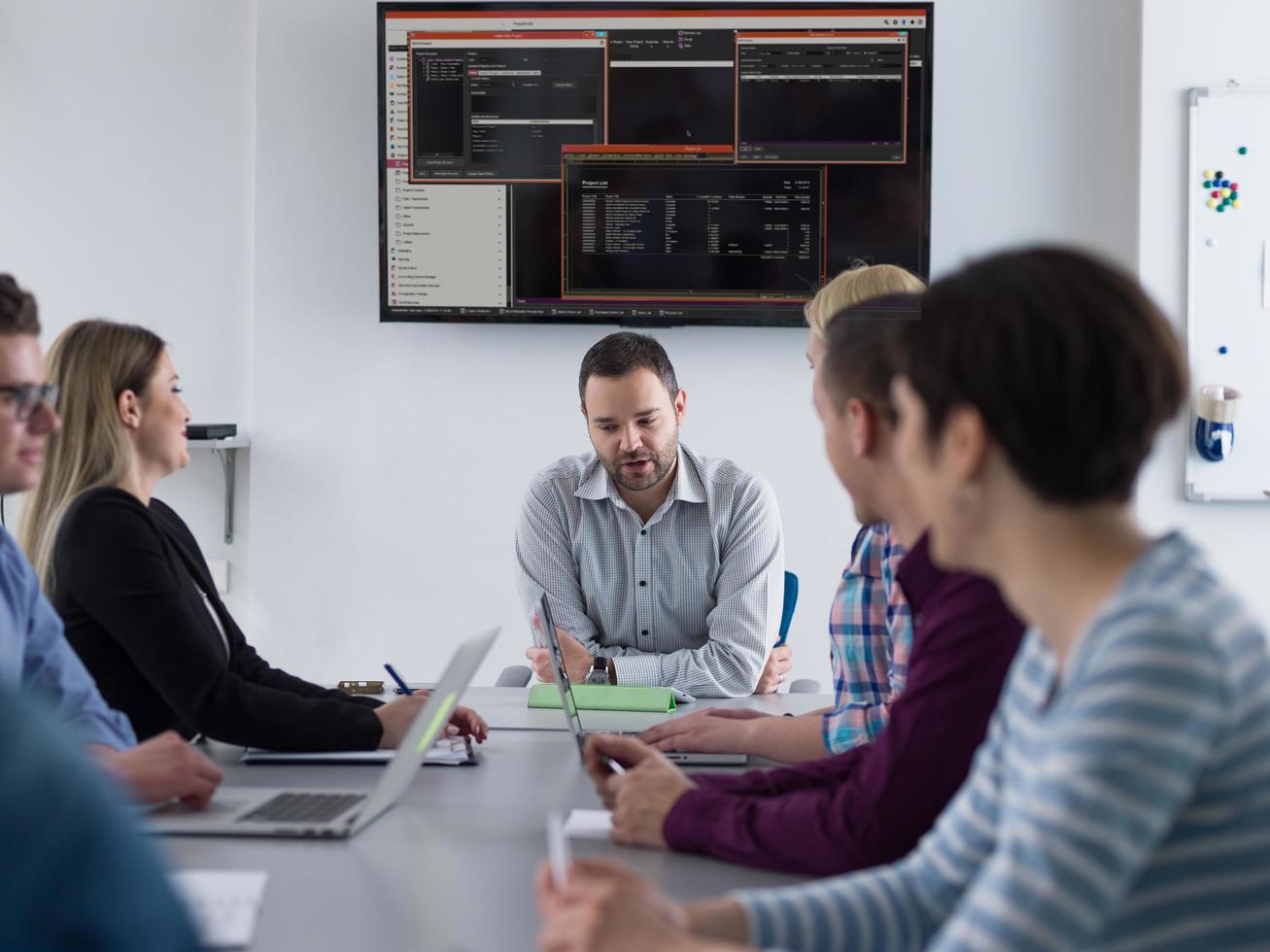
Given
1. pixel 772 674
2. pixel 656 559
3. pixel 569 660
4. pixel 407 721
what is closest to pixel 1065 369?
pixel 407 721

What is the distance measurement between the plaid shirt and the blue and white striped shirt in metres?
0.96

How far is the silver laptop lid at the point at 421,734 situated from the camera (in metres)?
1.56

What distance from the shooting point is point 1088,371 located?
0.86 metres

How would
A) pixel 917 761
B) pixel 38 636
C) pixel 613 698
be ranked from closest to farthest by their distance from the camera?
pixel 917 761 < pixel 38 636 < pixel 613 698

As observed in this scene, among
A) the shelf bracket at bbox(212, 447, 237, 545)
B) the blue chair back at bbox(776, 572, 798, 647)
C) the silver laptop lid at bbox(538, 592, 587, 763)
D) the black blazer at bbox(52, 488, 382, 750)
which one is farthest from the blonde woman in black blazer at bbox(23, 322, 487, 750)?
the shelf bracket at bbox(212, 447, 237, 545)

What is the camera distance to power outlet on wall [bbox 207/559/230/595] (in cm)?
378

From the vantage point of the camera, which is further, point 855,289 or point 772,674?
point 772,674

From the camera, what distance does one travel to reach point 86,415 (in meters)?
2.11

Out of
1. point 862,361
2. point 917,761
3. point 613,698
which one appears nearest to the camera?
point 917,761

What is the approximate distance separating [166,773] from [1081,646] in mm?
1150

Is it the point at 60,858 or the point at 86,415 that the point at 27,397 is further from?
the point at 60,858

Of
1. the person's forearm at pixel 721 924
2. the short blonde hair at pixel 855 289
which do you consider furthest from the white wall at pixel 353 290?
the person's forearm at pixel 721 924

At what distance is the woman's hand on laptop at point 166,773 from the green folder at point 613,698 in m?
0.86

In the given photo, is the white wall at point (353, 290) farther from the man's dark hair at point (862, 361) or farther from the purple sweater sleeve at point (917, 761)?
the purple sweater sleeve at point (917, 761)
